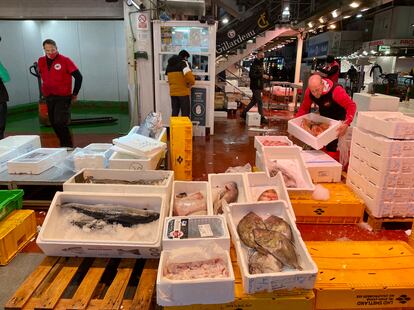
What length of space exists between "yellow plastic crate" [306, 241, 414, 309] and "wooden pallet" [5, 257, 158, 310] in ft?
3.41

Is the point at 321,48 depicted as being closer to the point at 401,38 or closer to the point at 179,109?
the point at 401,38

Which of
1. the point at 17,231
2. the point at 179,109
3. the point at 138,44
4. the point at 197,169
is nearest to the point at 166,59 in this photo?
the point at 138,44

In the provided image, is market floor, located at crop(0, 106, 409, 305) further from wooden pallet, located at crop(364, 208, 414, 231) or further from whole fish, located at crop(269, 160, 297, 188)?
whole fish, located at crop(269, 160, 297, 188)

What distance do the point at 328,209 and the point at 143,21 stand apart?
507 centimetres

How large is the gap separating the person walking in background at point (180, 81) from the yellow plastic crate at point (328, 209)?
379 centimetres

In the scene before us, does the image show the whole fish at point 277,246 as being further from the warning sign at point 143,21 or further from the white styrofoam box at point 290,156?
the warning sign at point 143,21

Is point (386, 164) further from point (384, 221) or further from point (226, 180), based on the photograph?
point (226, 180)

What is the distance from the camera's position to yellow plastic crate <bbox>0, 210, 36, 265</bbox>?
8.65 feet

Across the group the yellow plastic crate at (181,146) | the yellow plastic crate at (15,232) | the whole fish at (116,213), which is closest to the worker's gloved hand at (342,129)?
the yellow plastic crate at (181,146)

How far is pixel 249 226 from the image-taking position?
218cm

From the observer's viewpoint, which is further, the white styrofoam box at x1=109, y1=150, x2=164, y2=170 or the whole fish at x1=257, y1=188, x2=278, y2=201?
the white styrofoam box at x1=109, y1=150, x2=164, y2=170

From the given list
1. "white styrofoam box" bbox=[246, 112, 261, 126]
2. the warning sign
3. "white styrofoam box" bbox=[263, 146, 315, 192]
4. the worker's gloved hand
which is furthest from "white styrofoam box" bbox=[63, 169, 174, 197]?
"white styrofoam box" bbox=[246, 112, 261, 126]

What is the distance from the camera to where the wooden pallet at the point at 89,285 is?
186 cm

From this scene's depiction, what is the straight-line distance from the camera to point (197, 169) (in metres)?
4.86
